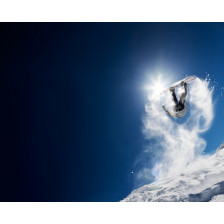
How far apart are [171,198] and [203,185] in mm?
35277

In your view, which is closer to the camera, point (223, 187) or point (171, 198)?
point (223, 187)

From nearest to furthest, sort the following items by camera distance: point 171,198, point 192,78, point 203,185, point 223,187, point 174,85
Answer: point 192,78 → point 174,85 → point 223,187 → point 203,185 → point 171,198

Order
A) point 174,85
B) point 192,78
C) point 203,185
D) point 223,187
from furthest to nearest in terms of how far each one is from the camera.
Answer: point 203,185, point 223,187, point 174,85, point 192,78

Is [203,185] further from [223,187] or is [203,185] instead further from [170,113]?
[170,113]

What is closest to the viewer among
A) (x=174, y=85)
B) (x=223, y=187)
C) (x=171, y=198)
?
(x=174, y=85)

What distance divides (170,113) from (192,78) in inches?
141

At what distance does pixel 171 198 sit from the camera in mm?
193875

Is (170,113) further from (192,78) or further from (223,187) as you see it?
(223,187)

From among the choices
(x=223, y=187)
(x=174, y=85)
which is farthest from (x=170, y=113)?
(x=223, y=187)
